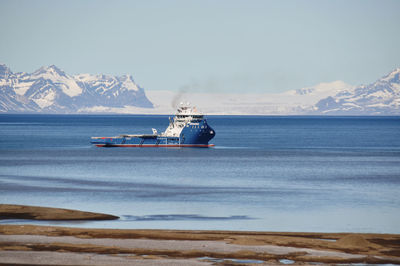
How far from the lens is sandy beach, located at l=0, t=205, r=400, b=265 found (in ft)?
113

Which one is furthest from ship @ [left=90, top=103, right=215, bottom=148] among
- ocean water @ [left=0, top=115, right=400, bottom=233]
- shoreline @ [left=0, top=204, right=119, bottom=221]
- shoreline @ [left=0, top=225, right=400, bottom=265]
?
shoreline @ [left=0, top=225, right=400, bottom=265]

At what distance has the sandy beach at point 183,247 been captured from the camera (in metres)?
34.5

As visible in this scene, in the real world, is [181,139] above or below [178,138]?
below

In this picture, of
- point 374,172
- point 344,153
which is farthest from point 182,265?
point 344,153

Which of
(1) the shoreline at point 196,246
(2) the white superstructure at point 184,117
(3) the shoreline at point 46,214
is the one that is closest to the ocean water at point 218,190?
(3) the shoreline at point 46,214

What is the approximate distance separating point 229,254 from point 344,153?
312 feet

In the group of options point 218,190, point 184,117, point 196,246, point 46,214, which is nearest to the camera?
point 196,246

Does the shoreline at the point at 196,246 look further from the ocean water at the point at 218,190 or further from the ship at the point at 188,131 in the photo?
the ship at the point at 188,131

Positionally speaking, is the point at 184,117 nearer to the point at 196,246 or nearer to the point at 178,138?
the point at 178,138

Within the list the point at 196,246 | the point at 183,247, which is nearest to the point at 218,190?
the point at 196,246

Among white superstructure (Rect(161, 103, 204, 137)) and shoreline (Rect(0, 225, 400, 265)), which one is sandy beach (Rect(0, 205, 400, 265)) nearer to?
shoreline (Rect(0, 225, 400, 265))

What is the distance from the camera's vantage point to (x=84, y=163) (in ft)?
335

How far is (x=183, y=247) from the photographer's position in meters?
37.5

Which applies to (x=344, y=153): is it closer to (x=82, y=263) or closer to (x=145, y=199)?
(x=145, y=199)
